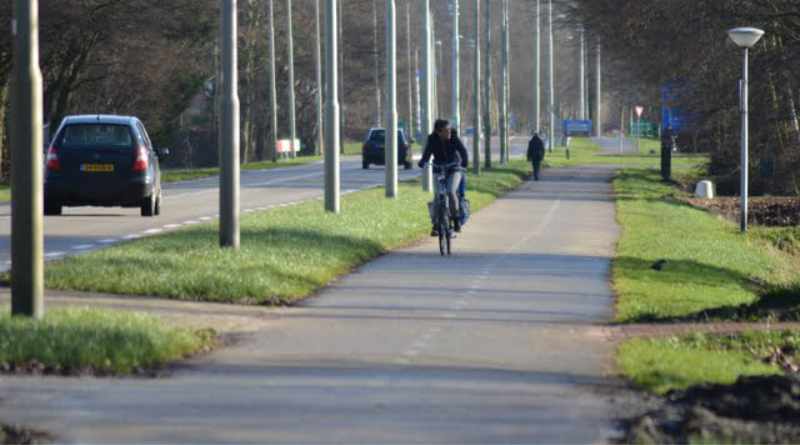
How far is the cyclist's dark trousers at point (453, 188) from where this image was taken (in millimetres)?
23891

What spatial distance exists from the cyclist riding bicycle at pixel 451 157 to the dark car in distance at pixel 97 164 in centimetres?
733

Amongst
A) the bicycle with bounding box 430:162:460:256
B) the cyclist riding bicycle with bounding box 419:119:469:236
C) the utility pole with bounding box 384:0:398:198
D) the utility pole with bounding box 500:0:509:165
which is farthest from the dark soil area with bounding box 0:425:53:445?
the utility pole with bounding box 500:0:509:165

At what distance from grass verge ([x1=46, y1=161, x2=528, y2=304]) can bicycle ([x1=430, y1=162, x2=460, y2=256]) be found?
87 centimetres

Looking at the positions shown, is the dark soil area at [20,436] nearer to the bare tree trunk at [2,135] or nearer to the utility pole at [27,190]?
the utility pole at [27,190]

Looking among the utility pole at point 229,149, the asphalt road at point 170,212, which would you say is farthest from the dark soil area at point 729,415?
the asphalt road at point 170,212

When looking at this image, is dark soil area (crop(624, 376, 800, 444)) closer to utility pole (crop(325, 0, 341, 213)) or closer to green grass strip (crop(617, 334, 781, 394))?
green grass strip (crop(617, 334, 781, 394))

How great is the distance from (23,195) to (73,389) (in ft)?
9.39

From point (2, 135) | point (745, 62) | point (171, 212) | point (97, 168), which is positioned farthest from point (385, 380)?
point (2, 135)

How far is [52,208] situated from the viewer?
3016cm

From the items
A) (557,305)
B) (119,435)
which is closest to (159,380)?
(119,435)

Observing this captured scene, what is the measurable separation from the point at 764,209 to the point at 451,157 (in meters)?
21.3

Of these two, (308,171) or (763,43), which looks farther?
(308,171)

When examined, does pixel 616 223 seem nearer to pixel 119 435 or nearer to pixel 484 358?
pixel 484 358

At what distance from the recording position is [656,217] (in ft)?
121
